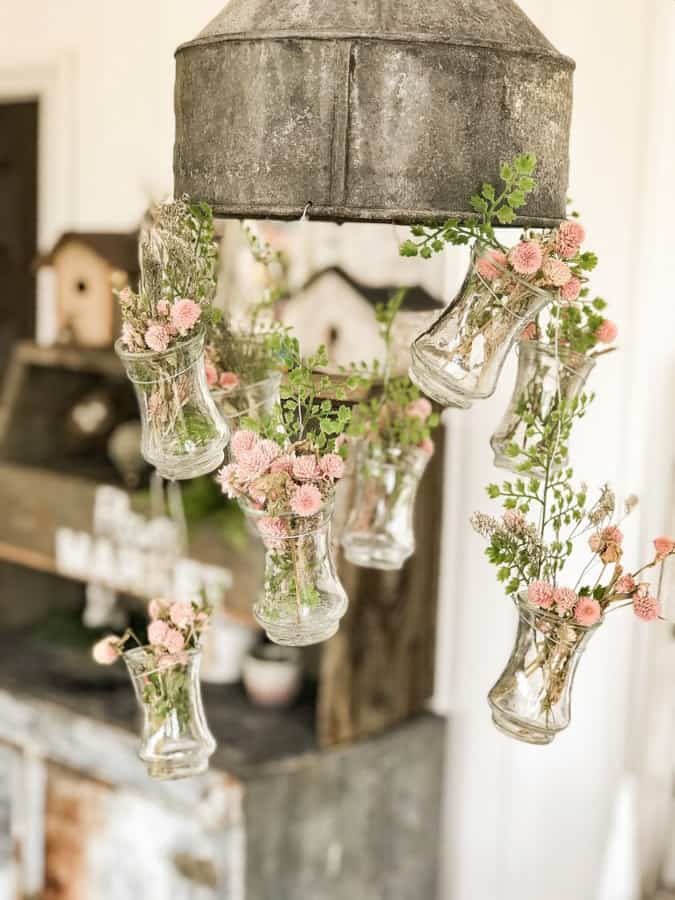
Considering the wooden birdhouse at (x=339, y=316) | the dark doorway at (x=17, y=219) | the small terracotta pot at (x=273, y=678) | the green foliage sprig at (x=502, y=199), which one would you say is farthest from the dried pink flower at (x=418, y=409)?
the dark doorway at (x=17, y=219)

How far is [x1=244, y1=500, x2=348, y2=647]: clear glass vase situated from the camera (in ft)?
3.16

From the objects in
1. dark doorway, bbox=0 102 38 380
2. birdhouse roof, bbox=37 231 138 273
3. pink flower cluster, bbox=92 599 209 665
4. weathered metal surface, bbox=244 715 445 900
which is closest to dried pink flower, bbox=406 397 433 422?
pink flower cluster, bbox=92 599 209 665

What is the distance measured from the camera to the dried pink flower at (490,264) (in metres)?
0.89

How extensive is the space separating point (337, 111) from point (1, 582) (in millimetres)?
2232

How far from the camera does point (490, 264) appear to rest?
89cm

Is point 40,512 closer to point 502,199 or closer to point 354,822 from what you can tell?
point 354,822

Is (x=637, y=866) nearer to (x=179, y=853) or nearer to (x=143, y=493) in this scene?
(x=179, y=853)

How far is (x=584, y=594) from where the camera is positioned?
98 cm

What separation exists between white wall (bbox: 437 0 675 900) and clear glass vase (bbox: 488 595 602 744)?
3.15 ft

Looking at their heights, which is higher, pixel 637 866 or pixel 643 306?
pixel 643 306

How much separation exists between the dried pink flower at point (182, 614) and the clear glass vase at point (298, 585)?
16cm

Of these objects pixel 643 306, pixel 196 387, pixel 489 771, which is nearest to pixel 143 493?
pixel 489 771

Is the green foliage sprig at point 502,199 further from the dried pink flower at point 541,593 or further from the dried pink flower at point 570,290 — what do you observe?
the dried pink flower at point 541,593

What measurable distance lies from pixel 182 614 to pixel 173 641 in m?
0.03
